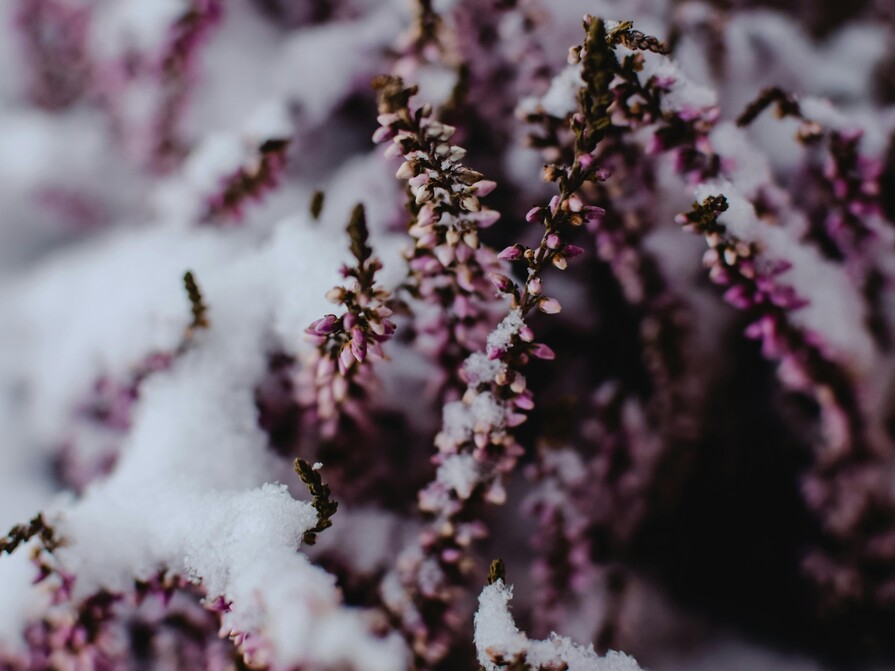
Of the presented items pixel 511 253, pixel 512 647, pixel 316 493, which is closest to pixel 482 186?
pixel 511 253

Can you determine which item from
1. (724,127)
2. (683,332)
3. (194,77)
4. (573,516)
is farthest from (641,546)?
Answer: (194,77)

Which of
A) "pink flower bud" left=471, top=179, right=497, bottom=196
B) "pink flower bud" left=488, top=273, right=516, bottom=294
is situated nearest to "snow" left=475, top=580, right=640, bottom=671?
"pink flower bud" left=488, top=273, right=516, bottom=294

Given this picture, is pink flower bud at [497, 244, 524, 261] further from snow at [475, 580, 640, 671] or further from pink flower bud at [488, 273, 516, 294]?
snow at [475, 580, 640, 671]

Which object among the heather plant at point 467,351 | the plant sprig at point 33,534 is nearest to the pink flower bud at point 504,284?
the heather plant at point 467,351

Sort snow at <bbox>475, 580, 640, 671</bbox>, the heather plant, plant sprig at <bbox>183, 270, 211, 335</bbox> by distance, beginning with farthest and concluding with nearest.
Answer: plant sprig at <bbox>183, 270, 211, 335</bbox> < the heather plant < snow at <bbox>475, 580, 640, 671</bbox>

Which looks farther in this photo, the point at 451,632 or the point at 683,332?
the point at 683,332

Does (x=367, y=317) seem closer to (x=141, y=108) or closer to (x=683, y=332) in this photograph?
(x=683, y=332)

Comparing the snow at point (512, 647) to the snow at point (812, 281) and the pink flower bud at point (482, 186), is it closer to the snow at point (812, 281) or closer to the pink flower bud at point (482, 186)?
the pink flower bud at point (482, 186)

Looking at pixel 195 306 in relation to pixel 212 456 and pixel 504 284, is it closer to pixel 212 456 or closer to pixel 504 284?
pixel 212 456
